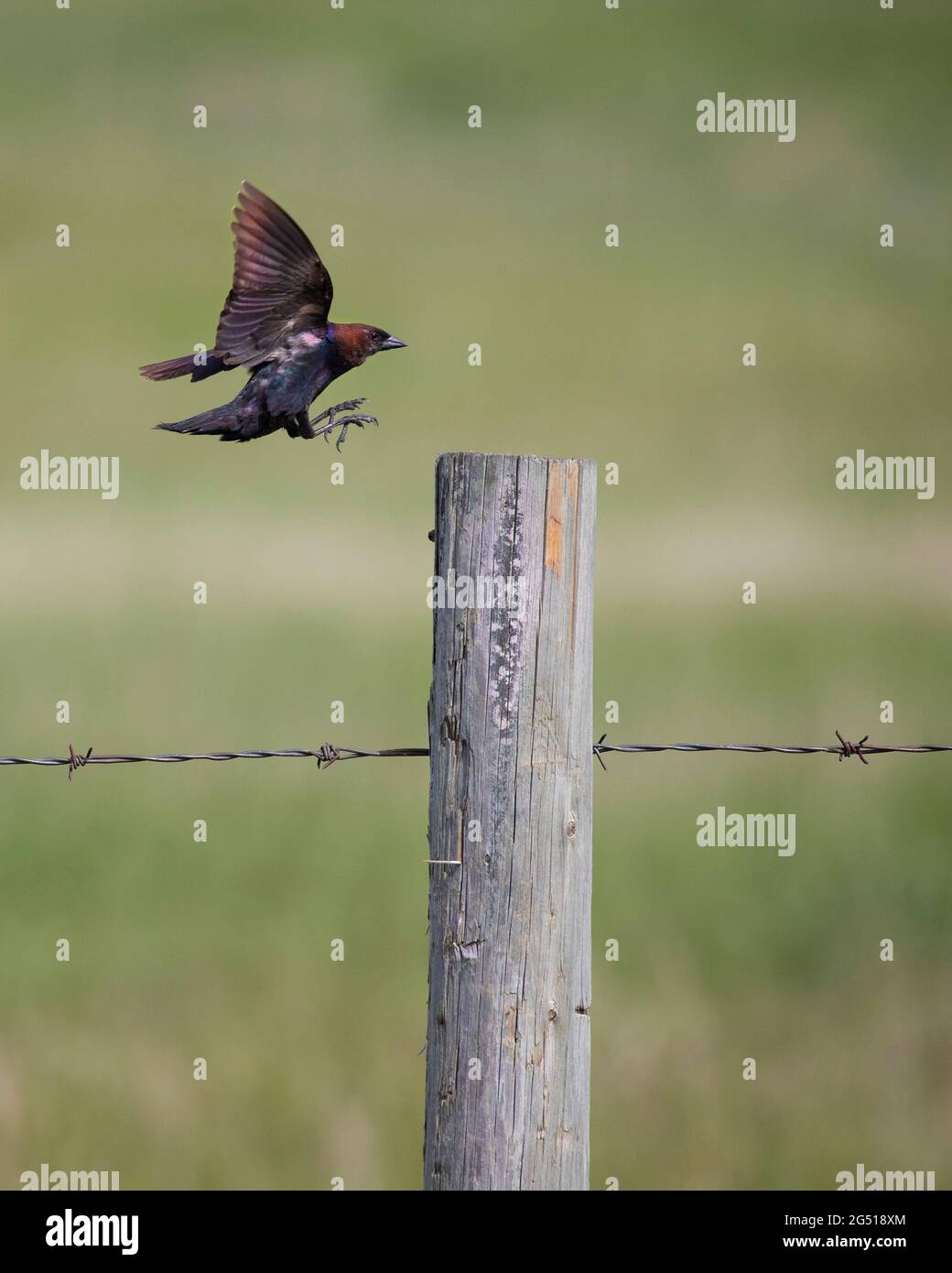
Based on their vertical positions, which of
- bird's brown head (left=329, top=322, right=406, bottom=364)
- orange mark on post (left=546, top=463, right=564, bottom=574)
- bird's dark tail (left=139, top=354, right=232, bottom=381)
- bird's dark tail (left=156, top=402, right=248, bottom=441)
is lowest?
orange mark on post (left=546, top=463, right=564, bottom=574)

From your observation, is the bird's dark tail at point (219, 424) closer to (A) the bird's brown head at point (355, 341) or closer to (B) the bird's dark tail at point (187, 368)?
(B) the bird's dark tail at point (187, 368)

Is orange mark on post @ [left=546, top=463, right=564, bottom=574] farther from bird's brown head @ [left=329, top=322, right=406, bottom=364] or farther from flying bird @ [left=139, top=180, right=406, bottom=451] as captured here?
bird's brown head @ [left=329, top=322, right=406, bottom=364]

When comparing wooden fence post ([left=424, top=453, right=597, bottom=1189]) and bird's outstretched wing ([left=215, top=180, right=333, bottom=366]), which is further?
bird's outstretched wing ([left=215, top=180, right=333, bottom=366])

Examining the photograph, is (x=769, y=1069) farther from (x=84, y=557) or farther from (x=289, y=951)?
(x=84, y=557)

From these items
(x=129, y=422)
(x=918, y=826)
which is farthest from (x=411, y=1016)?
(x=129, y=422)

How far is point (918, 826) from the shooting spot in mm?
11617

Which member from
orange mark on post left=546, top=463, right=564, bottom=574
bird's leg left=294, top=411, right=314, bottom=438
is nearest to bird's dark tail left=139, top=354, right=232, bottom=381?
bird's leg left=294, top=411, right=314, bottom=438

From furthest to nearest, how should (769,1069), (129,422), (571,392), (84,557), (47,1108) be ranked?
(571,392), (129,422), (84,557), (769,1069), (47,1108)

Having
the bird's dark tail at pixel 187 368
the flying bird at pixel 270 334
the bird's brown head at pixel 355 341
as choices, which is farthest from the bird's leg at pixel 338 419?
the bird's dark tail at pixel 187 368

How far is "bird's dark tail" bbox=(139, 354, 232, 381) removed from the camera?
4.16 metres

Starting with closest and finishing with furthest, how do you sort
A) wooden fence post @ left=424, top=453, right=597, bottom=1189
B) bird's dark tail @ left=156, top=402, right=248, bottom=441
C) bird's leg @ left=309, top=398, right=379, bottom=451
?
wooden fence post @ left=424, top=453, right=597, bottom=1189 < bird's dark tail @ left=156, top=402, right=248, bottom=441 < bird's leg @ left=309, top=398, right=379, bottom=451

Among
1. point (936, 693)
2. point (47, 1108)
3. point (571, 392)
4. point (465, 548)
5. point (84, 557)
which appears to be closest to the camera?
point (465, 548)

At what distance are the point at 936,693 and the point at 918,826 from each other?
3049 mm

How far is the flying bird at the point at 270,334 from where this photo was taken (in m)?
4.07
